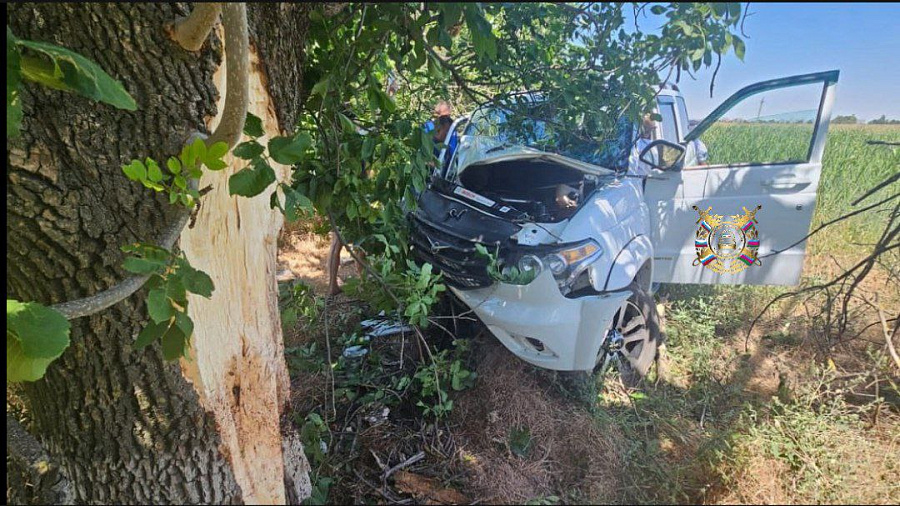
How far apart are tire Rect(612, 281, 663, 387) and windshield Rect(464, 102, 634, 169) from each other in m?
0.58

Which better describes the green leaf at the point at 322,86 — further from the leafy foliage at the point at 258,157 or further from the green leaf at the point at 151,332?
the green leaf at the point at 151,332

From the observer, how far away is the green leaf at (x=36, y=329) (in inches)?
30.3

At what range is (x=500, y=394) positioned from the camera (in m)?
2.04

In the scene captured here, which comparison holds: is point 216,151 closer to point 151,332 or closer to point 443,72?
point 151,332

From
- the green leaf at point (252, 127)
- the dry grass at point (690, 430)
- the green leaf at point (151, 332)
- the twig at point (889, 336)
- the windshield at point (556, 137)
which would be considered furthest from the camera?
the windshield at point (556, 137)

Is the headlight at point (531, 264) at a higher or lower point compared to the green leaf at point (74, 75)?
lower

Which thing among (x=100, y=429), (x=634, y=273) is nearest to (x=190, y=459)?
(x=100, y=429)

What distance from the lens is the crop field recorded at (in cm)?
135

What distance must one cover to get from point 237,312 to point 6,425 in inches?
23.8

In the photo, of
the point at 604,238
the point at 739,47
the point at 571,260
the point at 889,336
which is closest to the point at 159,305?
the point at 739,47

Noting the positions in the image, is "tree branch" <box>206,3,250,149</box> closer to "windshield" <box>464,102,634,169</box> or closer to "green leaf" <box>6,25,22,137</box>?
"green leaf" <box>6,25,22,137</box>

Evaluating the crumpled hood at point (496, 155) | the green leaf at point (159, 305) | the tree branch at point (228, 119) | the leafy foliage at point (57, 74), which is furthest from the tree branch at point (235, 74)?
Answer: the crumpled hood at point (496, 155)

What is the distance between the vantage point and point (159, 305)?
0.82m

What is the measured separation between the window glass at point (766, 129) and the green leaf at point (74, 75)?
5.15 ft
